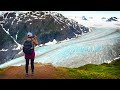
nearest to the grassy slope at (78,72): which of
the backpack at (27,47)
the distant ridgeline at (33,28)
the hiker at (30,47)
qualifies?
the hiker at (30,47)

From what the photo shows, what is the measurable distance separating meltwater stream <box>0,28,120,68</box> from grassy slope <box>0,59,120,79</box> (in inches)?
2.7

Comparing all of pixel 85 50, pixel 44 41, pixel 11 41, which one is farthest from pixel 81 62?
pixel 11 41

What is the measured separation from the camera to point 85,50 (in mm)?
7543

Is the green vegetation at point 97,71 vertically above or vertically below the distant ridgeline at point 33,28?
below

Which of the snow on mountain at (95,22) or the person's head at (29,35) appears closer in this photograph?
the person's head at (29,35)

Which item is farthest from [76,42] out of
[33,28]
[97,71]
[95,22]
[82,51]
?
[33,28]

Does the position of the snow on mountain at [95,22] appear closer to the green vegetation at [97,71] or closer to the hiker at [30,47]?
the green vegetation at [97,71]

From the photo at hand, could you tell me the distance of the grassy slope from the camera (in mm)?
7410

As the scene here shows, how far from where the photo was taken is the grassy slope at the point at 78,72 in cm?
741

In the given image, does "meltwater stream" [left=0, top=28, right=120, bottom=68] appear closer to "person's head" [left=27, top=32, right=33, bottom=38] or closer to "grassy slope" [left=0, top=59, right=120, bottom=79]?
"grassy slope" [left=0, top=59, right=120, bottom=79]

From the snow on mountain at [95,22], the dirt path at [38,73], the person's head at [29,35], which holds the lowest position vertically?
the dirt path at [38,73]

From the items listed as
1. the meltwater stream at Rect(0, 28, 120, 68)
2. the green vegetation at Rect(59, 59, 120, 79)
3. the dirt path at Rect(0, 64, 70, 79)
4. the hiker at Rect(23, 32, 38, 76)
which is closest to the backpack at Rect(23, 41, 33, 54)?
the hiker at Rect(23, 32, 38, 76)
